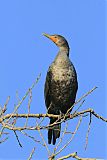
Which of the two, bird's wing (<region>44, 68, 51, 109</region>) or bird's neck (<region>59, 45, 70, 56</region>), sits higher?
bird's neck (<region>59, 45, 70, 56</region>)

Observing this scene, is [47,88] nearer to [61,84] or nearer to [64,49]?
[61,84]

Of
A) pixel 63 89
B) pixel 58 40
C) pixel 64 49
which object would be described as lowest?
pixel 63 89

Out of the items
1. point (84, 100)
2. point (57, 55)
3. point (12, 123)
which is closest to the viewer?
point (12, 123)

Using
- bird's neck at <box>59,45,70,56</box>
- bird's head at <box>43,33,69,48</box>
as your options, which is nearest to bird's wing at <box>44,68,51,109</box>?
bird's neck at <box>59,45,70,56</box>

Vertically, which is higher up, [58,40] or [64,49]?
[58,40]

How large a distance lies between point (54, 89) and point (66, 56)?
0.69m

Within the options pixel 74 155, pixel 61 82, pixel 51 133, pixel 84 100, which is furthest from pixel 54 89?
pixel 74 155

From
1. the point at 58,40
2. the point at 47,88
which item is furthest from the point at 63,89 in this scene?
the point at 58,40

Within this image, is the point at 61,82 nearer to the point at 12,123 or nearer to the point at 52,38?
the point at 52,38

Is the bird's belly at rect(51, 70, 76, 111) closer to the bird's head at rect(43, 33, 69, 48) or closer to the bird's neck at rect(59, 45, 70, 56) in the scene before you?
the bird's neck at rect(59, 45, 70, 56)

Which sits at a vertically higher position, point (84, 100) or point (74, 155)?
point (84, 100)

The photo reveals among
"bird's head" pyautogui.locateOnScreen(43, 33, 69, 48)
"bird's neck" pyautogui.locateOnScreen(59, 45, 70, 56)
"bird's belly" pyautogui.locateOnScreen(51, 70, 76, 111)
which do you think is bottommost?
"bird's belly" pyautogui.locateOnScreen(51, 70, 76, 111)

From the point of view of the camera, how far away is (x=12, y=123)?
15.6 feet

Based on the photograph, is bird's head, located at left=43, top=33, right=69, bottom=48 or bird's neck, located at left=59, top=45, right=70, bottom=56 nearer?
bird's neck, located at left=59, top=45, right=70, bottom=56
